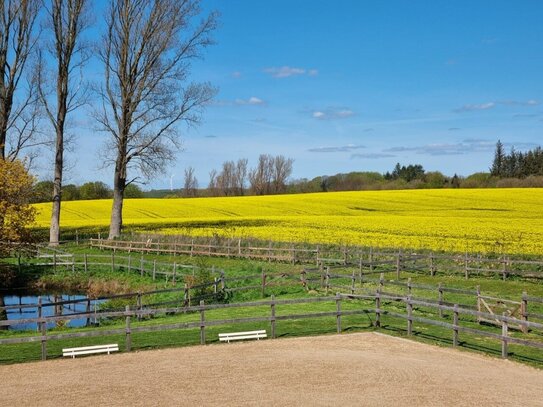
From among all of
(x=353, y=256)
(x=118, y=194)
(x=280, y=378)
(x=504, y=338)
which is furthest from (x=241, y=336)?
(x=118, y=194)

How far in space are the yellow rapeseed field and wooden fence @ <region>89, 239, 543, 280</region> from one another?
15.5 ft

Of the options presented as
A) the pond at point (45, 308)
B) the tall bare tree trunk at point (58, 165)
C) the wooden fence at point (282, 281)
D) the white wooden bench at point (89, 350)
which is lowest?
the pond at point (45, 308)

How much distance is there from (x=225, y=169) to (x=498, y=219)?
310 feet

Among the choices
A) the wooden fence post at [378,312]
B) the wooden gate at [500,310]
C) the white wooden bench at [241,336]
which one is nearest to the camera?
the white wooden bench at [241,336]

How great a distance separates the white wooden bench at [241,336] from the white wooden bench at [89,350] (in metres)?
3.00

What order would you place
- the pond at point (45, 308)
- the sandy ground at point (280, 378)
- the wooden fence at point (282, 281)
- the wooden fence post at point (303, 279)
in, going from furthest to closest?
the wooden fence post at point (303, 279) < the pond at point (45, 308) < the wooden fence at point (282, 281) < the sandy ground at point (280, 378)

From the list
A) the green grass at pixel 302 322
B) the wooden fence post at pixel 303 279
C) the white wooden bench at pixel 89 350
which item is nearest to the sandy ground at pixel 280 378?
the white wooden bench at pixel 89 350

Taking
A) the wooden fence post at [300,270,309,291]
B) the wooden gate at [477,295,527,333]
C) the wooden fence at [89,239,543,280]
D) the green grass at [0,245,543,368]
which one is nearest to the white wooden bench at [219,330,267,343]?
the green grass at [0,245,543,368]

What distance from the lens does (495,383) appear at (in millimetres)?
13406

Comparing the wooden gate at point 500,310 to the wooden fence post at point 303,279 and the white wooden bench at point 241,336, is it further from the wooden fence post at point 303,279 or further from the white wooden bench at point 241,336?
the wooden fence post at point 303,279

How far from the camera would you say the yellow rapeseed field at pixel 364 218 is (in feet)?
142

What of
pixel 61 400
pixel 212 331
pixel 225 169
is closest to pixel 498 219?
pixel 212 331

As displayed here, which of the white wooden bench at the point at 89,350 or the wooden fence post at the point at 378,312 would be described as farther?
the wooden fence post at the point at 378,312

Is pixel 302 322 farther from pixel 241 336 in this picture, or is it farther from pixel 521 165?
pixel 521 165
